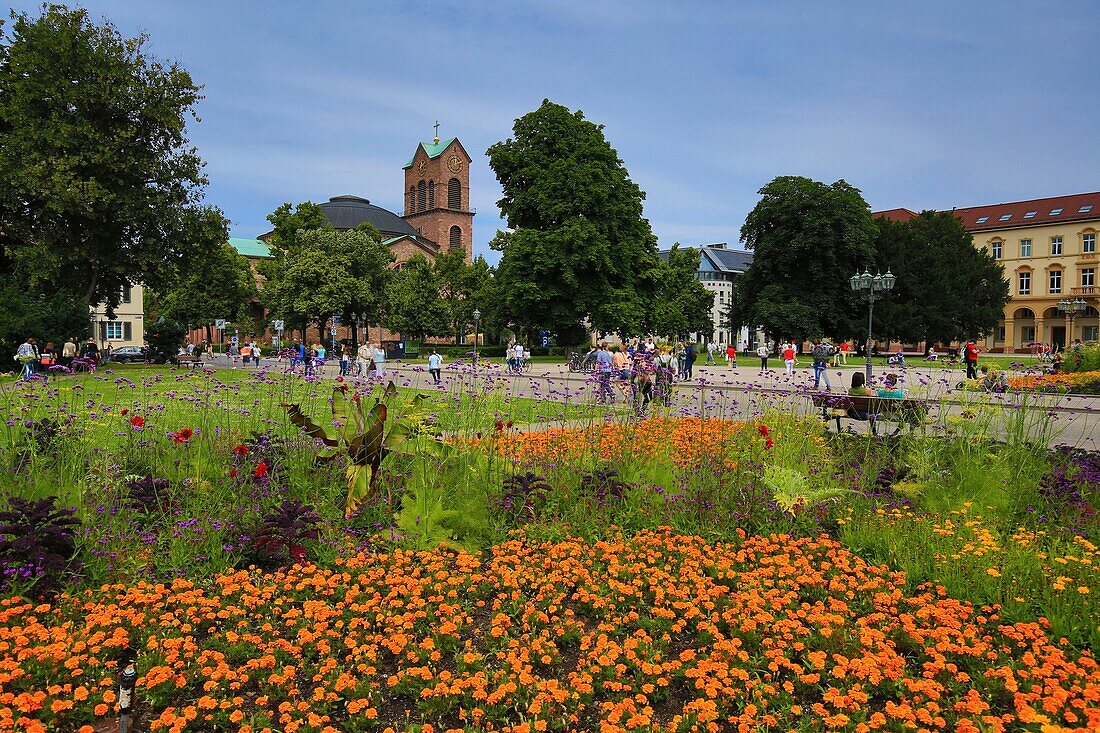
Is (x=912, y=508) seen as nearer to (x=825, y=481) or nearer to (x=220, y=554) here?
(x=825, y=481)

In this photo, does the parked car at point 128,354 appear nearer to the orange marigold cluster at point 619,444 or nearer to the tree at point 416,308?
the tree at point 416,308

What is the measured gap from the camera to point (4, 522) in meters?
4.59

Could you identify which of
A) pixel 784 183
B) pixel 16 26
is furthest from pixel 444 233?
pixel 16 26

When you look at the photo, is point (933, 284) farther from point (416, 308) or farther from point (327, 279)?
point (327, 279)

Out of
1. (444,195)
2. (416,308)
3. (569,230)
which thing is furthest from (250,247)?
(569,230)

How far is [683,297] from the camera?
79.7 meters

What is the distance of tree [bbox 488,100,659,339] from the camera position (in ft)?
133

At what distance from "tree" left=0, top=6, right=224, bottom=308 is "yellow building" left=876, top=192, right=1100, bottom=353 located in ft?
245

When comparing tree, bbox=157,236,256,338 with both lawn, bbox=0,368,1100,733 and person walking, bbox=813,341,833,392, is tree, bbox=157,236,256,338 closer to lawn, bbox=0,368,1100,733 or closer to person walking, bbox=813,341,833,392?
person walking, bbox=813,341,833,392

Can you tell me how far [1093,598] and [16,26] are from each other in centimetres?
3844

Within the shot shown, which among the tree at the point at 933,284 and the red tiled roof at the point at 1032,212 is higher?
the red tiled roof at the point at 1032,212

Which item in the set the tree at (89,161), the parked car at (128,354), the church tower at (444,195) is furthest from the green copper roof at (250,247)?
the tree at (89,161)

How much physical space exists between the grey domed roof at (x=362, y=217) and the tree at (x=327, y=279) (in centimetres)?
3259

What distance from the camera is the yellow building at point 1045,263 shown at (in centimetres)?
7575
